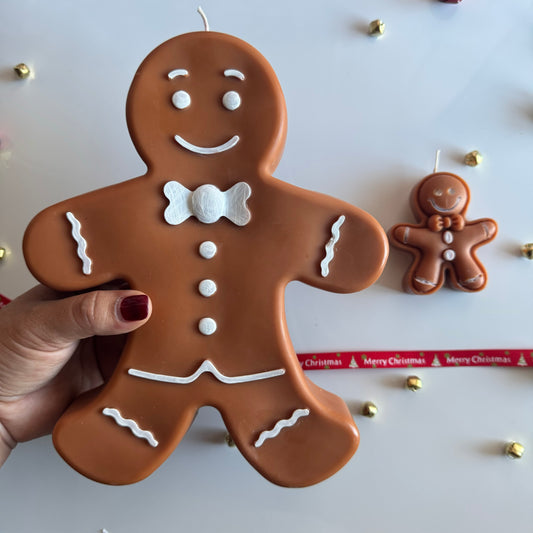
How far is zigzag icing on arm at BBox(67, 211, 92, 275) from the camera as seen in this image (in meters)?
0.62

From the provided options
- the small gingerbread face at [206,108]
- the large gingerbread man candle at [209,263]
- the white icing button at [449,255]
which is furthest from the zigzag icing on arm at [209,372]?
the white icing button at [449,255]

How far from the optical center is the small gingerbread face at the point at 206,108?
62cm

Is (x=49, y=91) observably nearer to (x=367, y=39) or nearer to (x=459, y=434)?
(x=367, y=39)

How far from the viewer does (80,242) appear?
0.62 metres

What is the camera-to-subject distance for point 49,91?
0.87m

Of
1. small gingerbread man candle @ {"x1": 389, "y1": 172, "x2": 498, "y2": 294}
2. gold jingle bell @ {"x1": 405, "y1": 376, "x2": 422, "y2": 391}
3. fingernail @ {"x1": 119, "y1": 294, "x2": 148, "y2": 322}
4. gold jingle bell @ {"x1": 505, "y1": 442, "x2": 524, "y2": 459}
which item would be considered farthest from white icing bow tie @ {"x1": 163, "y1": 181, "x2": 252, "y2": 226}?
gold jingle bell @ {"x1": 505, "y1": 442, "x2": 524, "y2": 459}

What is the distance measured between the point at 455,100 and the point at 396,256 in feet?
0.95

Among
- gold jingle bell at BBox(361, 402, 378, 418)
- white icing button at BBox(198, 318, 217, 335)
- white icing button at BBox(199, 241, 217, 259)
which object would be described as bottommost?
gold jingle bell at BBox(361, 402, 378, 418)

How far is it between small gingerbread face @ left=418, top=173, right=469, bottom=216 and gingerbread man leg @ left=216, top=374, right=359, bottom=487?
39 cm

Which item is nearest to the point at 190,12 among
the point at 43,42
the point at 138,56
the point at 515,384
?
the point at 138,56

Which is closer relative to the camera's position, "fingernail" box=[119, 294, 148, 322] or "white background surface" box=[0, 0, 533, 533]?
"fingernail" box=[119, 294, 148, 322]

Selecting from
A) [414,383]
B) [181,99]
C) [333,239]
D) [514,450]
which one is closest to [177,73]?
[181,99]

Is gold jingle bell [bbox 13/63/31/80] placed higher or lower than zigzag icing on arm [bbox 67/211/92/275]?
higher

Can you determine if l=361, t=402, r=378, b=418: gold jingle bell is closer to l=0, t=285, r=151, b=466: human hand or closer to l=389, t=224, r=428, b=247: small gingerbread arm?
l=389, t=224, r=428, b=247: small gingerbread arm
